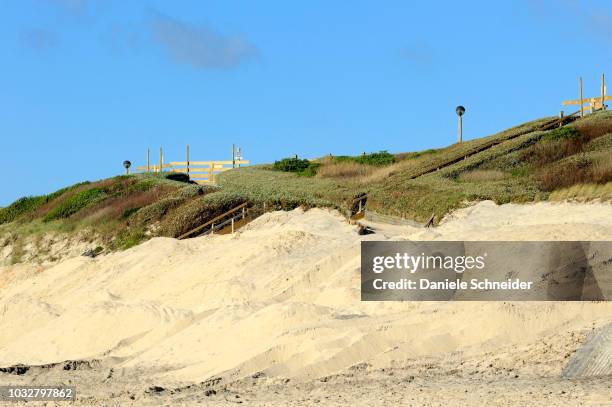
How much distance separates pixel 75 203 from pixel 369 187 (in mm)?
12664

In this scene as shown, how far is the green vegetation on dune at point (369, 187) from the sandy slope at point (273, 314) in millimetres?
2623

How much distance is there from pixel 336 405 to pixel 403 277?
9297 mm

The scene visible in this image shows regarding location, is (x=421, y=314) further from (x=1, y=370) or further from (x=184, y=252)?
(x=184, y=252)

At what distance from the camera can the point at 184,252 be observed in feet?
104

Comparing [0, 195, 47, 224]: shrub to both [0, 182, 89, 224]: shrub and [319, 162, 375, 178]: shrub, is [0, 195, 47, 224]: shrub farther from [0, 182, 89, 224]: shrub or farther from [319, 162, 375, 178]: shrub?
[319, 162, 375, 178]: shrub

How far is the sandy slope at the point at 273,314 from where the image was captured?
16.0 m

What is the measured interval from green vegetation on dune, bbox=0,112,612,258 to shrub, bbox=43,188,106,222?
0.06 meters

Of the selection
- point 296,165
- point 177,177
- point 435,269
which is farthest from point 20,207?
point 435,269

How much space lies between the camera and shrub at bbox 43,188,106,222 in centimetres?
4497

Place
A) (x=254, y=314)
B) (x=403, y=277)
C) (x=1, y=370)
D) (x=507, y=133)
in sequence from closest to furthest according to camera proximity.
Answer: (x=254, y=314) → (x=1, y=370) → (x=403, y=277) → (x=507, y=133)

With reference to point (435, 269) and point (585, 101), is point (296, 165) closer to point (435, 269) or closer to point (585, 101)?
point (585, 101)

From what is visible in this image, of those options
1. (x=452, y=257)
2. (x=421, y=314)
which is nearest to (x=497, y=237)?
(x=452, y=257)

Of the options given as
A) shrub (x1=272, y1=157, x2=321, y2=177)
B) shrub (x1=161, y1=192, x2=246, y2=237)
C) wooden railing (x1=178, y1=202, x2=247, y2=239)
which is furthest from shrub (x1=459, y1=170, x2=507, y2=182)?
shrub (x1=272, y1=157, x2=321, y2=177)

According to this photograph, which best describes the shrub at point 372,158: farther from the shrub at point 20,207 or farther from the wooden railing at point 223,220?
the wooden railing at point 223,220
